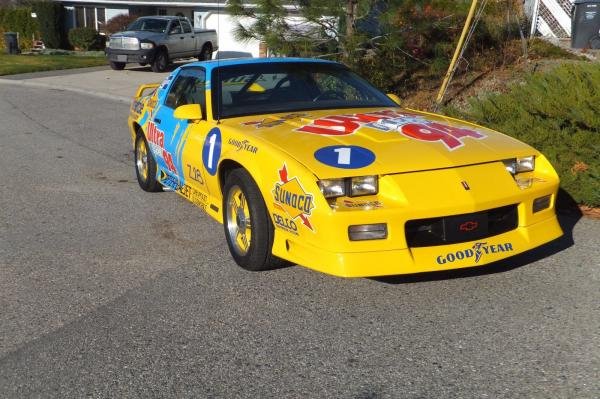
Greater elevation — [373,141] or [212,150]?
[373,141]

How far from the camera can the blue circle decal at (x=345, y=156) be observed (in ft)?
14.1

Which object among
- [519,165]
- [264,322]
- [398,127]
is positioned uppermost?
[398,127]

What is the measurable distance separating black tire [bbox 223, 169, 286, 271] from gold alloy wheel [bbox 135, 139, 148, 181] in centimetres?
241

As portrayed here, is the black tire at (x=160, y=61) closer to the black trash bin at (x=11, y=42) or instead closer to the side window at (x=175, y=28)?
the side window at (x=175, y=28)

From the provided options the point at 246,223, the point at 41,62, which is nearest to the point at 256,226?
the point at 246,223

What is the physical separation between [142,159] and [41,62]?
826 inches

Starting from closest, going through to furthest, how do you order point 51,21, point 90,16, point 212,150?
point 212,150 → point 51,21 → point 90,16

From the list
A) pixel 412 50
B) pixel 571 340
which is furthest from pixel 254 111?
pixel 412 50

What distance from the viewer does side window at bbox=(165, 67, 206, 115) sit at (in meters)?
6.10

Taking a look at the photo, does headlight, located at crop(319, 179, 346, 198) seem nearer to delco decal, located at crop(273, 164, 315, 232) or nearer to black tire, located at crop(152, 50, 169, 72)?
delco decal, located at crop(273, 164, 315, 232)

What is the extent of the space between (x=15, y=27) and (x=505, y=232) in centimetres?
3437

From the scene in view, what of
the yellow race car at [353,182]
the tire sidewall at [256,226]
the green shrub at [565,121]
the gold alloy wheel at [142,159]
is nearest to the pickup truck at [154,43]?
the gold alloy wheel at [142,159]

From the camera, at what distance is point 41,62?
86.7 ft

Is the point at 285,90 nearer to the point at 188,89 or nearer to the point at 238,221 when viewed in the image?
the point at 188,89
